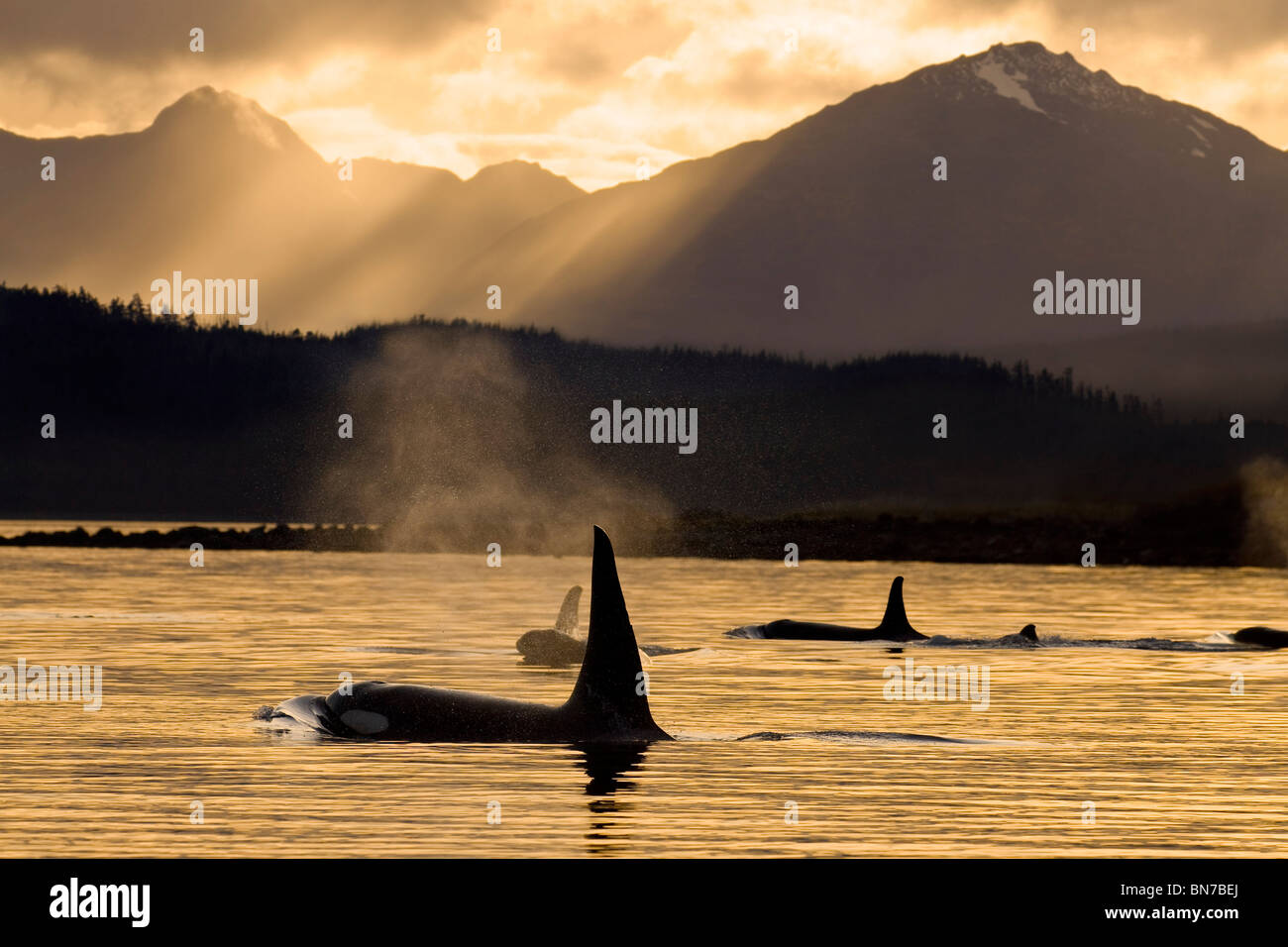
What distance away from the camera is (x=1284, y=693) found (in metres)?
35.2

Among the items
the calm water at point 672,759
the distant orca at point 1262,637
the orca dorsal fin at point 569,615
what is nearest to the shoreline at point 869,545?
the distant orca at point 1262,637

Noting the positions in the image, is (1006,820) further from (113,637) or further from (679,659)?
(113,637)

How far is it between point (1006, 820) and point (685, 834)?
11.7ft

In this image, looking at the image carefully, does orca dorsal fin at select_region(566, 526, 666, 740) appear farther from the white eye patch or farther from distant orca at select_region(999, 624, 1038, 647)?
distant orca at select_region(999, 624, 1038, 647)

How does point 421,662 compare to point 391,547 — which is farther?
point 391,547

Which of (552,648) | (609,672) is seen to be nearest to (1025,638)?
(552,648)

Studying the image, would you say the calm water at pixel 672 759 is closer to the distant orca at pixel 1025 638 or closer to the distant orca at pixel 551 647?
the distant orca at pixel 551 647

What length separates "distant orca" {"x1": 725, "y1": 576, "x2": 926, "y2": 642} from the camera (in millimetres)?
52031

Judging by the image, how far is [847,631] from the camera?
53000 millimetres

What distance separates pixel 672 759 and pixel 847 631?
30.3m

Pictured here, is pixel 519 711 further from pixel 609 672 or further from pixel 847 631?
pixel 847 631

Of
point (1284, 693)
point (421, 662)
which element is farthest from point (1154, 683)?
point (421, 662)

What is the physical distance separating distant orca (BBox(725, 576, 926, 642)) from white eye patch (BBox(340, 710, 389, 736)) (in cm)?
2778
